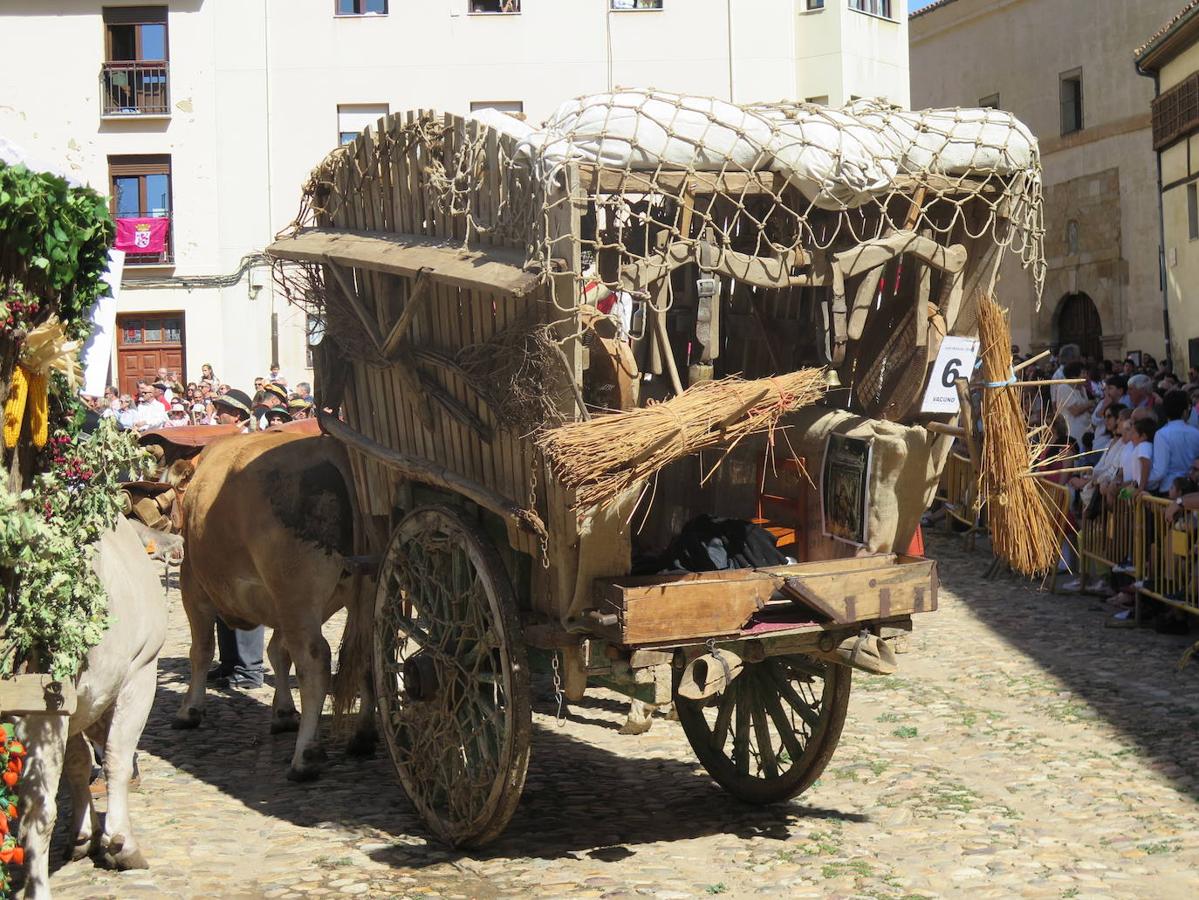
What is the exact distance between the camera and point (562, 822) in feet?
23.5

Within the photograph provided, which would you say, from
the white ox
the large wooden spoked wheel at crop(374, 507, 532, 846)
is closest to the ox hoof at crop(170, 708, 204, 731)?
the large wooden spoked wheel at crop(374, 507, 532, 846)

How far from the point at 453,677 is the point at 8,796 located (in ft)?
7.28

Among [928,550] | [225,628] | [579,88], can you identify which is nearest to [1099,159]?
[579,88]

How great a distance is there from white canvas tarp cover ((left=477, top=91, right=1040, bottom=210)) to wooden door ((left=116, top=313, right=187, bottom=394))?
26.4 meters

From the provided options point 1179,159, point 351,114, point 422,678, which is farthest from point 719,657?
point 351,114

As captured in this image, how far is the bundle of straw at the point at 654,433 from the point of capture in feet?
18.4

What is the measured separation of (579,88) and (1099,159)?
39.6 ft

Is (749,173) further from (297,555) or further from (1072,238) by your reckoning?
(1072,238)

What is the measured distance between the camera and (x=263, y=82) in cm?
3086

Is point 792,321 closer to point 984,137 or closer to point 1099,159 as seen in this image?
point 984,137

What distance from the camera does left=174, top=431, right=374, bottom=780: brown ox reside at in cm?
840

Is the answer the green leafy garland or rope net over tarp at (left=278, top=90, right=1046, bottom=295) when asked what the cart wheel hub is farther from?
rope net over tarp at (left=278, top=90, right=1046, bottom=295)

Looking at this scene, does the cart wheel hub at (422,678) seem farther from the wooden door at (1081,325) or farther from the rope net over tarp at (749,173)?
the wooden door at (1081,325)

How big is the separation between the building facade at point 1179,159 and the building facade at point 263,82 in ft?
17.8
